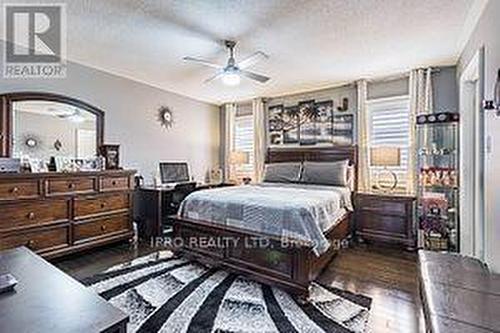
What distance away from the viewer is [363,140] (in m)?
4.82

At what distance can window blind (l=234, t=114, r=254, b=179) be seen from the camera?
21.1 ft

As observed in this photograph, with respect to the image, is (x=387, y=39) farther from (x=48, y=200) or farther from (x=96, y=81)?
(x=48, y=200)

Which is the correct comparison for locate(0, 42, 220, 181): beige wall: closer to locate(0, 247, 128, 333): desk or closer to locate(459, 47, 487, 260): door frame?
locate(0, 247, 128, 333): desk

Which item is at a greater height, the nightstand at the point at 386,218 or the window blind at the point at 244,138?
the window blind at the point at 244,138

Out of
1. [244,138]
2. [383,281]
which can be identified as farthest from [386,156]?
[244,138]

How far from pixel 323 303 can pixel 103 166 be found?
340 centimetres

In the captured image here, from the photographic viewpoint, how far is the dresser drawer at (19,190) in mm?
3104

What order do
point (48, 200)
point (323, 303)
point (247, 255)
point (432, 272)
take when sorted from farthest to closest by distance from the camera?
point (48, 200)
point (247, 255)
point (323, 303)
point (432, 272)

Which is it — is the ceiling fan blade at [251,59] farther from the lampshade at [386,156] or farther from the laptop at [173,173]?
A: the laptop at [173,173]

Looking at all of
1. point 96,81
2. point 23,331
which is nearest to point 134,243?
point 96,81

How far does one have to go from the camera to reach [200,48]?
3531 mm

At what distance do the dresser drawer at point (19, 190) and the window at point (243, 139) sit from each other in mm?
3834

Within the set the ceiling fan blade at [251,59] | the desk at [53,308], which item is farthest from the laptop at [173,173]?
the desk at [53,308]

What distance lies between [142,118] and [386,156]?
3.92 m
